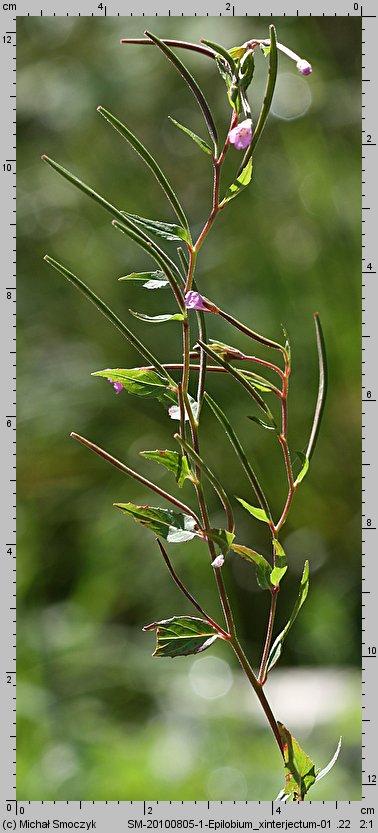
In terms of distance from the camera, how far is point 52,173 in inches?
64.7

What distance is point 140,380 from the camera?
0.33 m

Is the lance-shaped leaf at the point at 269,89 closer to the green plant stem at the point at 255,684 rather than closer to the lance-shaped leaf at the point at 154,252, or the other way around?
the lance-shaped leaf at the point at 154,252

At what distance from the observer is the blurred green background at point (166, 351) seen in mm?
1357

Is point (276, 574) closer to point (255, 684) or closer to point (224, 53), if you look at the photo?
point (255, 684)

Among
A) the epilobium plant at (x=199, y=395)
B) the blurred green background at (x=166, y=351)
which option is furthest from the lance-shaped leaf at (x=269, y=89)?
the blurred green background at (x=166, y=351)

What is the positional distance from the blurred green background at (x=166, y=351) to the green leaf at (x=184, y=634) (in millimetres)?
973

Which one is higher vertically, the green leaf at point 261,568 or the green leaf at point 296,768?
the green leaf at point 261,568

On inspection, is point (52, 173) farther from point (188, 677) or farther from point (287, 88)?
point (188, 677)

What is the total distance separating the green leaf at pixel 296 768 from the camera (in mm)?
334

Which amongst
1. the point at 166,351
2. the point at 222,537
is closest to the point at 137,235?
the point at 222,537

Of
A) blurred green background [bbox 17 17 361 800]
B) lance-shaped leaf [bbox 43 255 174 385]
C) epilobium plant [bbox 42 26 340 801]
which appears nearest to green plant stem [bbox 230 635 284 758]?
epilobium plant [bbox 42 26 340 801]

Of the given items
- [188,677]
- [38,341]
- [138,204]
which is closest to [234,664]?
[188,677]

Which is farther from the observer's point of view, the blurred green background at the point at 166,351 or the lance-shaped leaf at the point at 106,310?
the blurred green background at the point at 166,351

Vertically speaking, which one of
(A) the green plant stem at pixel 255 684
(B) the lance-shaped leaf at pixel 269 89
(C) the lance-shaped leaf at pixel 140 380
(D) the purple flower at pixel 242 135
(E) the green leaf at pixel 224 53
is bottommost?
(A) the green plant stem at pixel 255 684
